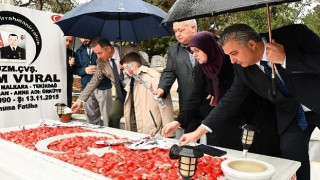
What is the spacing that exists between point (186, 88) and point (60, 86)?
1.82 meters

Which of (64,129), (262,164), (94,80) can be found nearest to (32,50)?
(94,80)

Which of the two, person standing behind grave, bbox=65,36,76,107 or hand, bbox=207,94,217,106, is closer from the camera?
hand, bbox=207,94,217,106

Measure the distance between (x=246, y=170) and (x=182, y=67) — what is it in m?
1.76

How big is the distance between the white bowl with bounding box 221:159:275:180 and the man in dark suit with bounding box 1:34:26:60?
9.65ft

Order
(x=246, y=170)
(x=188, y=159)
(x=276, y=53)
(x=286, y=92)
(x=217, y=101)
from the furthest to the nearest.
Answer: (x=217, y=101) < (x=286, y=92) < (x=276, y=53) < (x=246, y=170) < (x=188, y=159)

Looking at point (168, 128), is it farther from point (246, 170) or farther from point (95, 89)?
point (95, 89)

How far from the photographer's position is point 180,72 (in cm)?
318

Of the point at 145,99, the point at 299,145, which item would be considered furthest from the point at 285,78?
the point at 145,99

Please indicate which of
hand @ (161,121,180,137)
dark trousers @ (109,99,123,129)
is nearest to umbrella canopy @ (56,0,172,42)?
dark trousers @ (109,99,123,129)

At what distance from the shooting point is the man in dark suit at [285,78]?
5.71 ft

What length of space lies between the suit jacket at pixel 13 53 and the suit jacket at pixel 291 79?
2549mm

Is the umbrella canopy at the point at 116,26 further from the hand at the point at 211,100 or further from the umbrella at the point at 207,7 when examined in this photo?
the umbrella at the point at 207,7

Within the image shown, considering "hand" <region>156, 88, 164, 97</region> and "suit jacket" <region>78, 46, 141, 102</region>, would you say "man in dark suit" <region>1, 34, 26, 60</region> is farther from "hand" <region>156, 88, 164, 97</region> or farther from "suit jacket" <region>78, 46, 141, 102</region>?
"hand" <region>156, 88, 164, 97</region>

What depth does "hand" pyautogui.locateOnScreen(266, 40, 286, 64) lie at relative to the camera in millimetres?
1728
